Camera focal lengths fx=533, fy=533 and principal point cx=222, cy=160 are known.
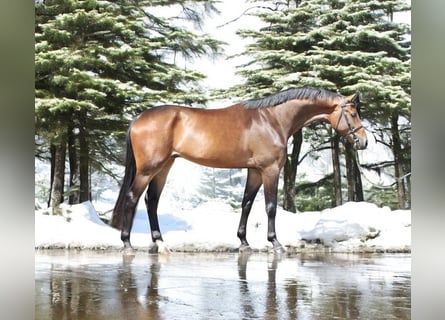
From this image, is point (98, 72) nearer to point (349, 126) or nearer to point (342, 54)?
point (342, 54)

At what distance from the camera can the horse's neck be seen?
5316 mm

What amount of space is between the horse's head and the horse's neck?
0.15m

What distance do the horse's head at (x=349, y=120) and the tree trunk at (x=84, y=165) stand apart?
8.23ft

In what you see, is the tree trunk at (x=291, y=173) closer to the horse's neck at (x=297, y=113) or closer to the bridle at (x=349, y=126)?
the horse's neck at (x=297, y=113)

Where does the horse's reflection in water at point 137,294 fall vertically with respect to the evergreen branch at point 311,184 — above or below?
below

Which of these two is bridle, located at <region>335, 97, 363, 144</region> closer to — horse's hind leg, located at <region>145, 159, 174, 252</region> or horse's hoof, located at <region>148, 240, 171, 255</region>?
horse's hind leg, located at <region>145, 159, 174, 252</region>

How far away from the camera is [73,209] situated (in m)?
5.42

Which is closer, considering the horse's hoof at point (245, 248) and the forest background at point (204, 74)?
the horse's hoof at point (245, 248)

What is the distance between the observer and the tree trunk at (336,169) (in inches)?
214

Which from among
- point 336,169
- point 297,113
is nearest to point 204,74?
point 297,113

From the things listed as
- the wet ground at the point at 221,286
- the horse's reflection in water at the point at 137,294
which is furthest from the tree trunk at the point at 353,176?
the horse's reflection in water at the point at 137,294

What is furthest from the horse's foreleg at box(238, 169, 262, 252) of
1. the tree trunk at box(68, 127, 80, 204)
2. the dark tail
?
the tree trunk at box(68, 127, 80, 204)
